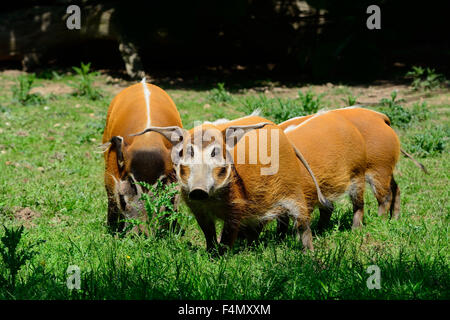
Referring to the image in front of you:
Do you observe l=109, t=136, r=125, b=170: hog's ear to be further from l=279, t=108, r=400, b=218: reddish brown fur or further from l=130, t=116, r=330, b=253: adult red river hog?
l=279, t=108, r=400, b=218: reddish brown fur

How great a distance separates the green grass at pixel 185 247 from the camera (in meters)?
2.86

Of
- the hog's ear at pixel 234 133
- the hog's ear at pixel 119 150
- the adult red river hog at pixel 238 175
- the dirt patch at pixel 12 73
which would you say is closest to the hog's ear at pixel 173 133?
the adult red river hog at pixel 238 175

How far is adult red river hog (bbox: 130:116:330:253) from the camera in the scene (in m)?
3.44

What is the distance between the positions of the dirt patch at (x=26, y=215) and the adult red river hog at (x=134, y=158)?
80 centimetres

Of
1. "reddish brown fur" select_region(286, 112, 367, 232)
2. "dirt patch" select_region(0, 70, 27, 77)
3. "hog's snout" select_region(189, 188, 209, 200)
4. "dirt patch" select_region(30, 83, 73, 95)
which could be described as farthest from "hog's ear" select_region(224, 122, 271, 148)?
"dirt patch" select_region(0, 70, 27, 77)

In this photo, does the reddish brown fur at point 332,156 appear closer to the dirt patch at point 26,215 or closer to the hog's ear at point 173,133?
the hog's ear at point 173,133

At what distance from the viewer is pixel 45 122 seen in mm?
7961

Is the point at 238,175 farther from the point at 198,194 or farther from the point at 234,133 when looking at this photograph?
the point at 198,194

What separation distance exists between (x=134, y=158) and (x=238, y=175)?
945 millimetres

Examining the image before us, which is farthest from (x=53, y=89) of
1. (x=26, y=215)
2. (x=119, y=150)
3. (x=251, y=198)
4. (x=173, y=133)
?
(x=251, y=198)

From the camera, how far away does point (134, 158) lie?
4.16 meters

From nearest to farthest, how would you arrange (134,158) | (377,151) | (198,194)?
(198,194) < (134,158) < (377,151)
